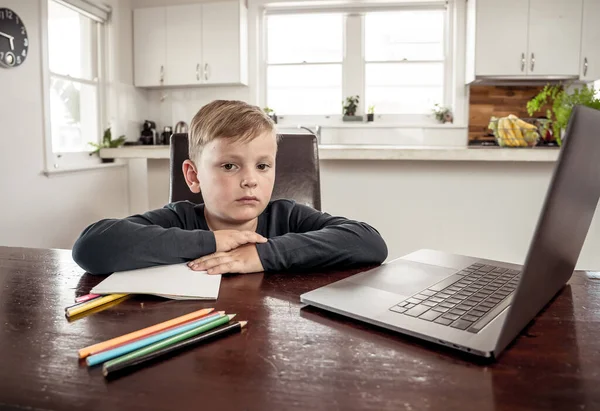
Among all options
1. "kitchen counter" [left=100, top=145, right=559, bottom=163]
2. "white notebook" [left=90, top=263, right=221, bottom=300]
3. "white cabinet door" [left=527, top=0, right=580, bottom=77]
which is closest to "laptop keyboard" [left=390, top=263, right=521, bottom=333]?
"white notebook" [left=90, top=263, right=221, bottom=300]

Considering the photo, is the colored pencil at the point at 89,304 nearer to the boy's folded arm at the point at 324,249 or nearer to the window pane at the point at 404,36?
the boy's folded arm at the point at 324,249

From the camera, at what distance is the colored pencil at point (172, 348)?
0.52m

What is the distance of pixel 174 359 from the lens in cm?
56

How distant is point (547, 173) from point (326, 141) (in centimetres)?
238

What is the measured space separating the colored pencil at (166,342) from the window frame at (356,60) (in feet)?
14.1

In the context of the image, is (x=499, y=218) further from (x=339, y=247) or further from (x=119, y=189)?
(x=119, y=189)

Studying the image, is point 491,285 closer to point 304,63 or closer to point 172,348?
point 172,348

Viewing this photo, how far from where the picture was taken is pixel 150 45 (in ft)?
15.2

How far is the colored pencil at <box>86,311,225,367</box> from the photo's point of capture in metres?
0.54

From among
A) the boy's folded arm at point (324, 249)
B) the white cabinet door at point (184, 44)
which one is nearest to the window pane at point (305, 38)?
the white cabinet door at point (184, 44)

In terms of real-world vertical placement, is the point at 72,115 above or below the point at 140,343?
above

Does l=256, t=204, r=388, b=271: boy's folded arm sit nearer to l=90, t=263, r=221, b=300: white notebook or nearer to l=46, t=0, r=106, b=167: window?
l=90, t=263, r=221, b=300: white notebook

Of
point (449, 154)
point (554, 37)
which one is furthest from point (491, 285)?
point (554, 37)

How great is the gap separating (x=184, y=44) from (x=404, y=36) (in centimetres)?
196
